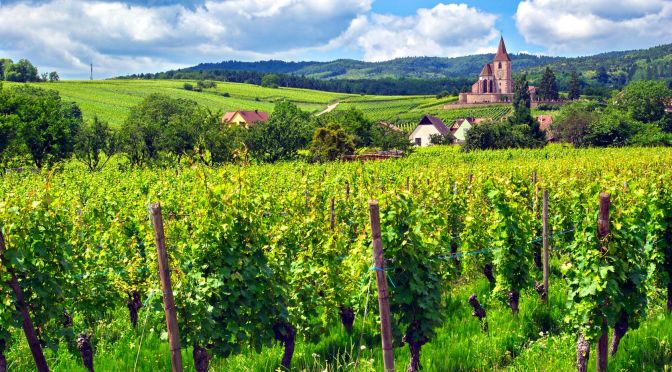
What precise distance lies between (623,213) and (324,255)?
13.7ft

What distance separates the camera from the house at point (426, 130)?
92.9m

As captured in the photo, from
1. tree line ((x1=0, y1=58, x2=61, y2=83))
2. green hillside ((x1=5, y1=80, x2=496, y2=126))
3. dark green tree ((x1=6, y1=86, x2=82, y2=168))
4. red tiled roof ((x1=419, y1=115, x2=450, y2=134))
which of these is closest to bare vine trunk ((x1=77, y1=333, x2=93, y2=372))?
dark green tree ((x1=6, y1=86, x2=82, y2=168))

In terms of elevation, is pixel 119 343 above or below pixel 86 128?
below

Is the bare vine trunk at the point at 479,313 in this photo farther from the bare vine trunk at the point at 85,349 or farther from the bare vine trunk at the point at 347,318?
the bare vine trunk at the point at 85,349

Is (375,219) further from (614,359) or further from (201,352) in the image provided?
(614,359)

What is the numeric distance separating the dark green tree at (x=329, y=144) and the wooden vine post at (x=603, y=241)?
4250 centimetres

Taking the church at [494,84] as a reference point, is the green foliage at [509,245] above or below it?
below

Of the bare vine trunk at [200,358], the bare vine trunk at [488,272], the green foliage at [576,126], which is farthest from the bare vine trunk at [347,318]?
the green foliage at [576,126]

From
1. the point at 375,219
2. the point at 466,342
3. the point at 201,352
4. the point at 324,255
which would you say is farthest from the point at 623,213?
the point at 201,352

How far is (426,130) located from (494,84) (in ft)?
204

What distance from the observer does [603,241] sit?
699 centimetres

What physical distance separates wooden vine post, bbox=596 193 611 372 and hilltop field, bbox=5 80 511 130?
89.6m

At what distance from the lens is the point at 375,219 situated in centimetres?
572

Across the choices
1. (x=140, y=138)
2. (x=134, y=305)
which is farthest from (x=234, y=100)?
(x=134, y=305)
